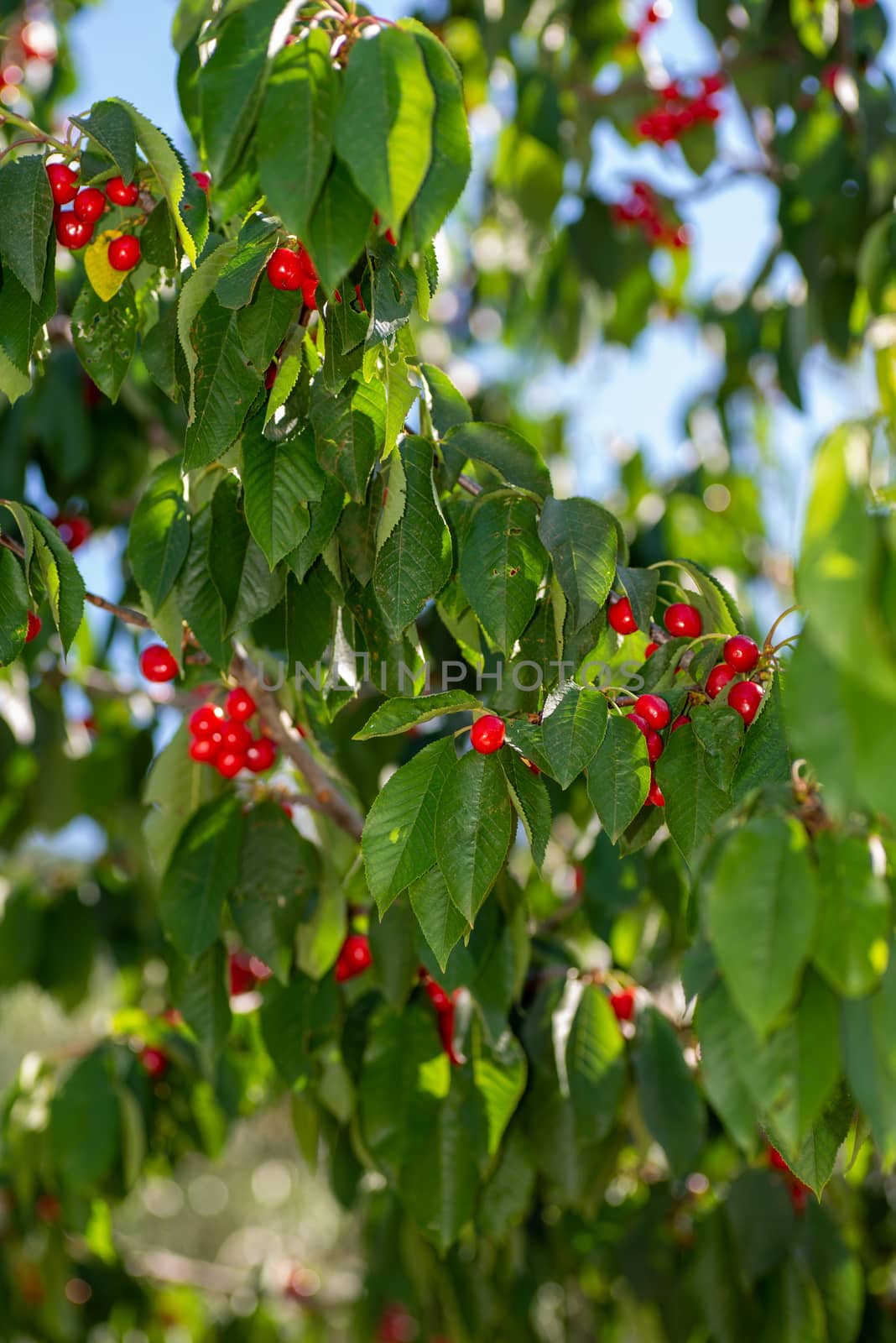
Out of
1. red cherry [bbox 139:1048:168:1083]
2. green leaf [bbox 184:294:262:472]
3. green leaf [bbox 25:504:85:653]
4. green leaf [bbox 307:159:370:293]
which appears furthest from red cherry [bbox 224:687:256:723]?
red cherry [bbox 139:1048:168:1083]

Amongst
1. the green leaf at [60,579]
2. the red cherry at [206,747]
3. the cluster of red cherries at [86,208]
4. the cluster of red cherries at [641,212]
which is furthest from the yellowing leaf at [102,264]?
the cluster of red cherries at [641,212]

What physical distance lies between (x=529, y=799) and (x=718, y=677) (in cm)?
23

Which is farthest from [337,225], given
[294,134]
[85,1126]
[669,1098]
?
[85,1126]

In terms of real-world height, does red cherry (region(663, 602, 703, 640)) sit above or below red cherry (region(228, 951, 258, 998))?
above

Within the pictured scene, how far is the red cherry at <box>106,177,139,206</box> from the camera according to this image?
4.36 ft

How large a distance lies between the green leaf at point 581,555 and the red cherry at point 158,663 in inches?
27.1

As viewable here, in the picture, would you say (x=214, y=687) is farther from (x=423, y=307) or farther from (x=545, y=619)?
(x=423, y=307)

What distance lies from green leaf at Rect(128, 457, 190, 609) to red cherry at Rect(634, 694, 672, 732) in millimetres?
538

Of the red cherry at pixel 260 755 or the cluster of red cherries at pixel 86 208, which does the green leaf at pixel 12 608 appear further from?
the red cherry at pixel 260 755

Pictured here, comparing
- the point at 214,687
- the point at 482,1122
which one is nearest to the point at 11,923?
the point at 214,687

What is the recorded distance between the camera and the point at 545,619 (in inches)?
54.0

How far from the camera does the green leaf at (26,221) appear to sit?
1.23 meters

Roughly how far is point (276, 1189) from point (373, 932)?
17.9 feet

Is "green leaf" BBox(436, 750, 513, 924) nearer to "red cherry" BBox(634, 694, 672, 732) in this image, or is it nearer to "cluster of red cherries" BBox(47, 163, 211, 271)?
"red cherry" BBox(634, 694, 672, 732)
